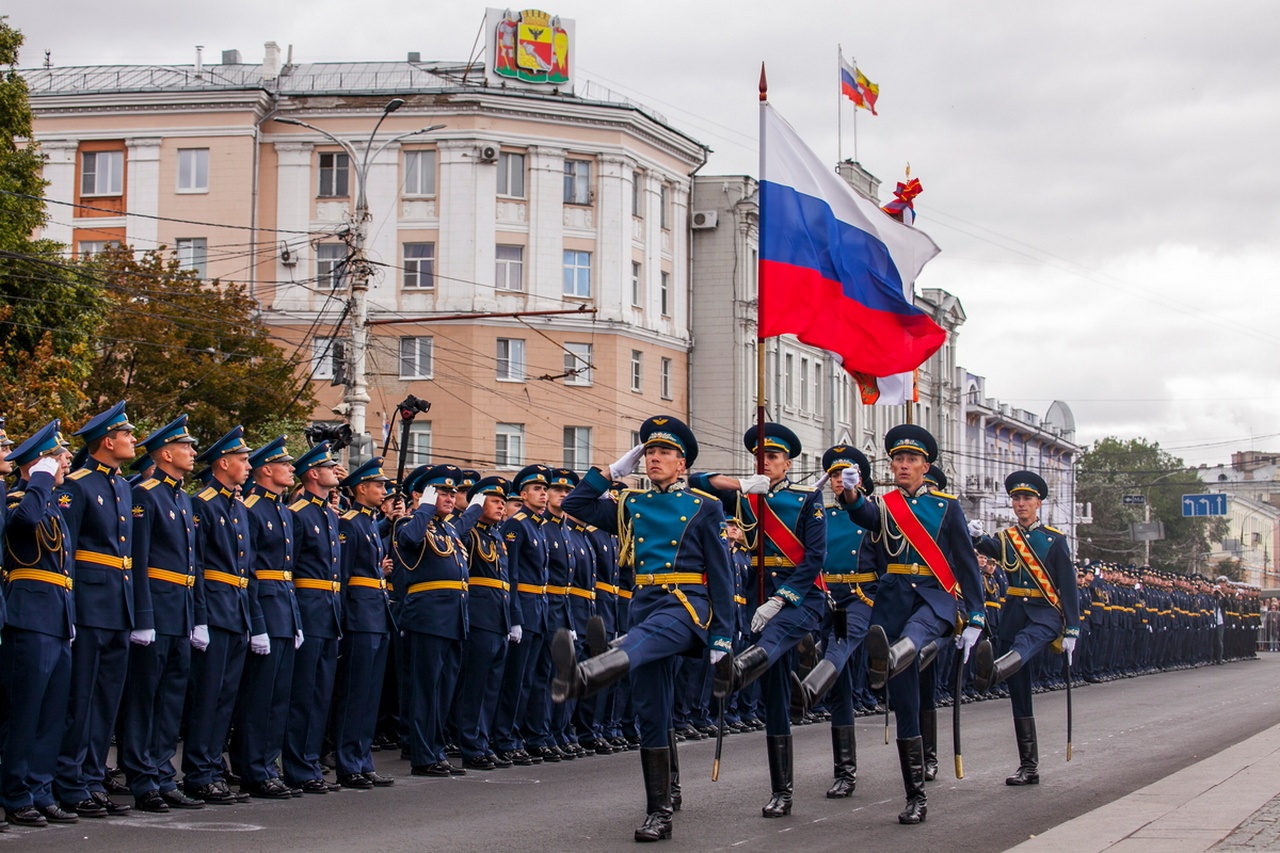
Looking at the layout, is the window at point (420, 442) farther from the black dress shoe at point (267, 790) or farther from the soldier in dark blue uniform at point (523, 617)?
the black dress shoe at point (267, 790)

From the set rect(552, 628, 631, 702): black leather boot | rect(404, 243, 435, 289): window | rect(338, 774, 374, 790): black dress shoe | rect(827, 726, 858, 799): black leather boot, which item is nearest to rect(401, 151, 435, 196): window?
rect(404, 243, 435, 289): window

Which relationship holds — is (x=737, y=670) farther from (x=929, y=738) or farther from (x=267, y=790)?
(x=267, y=790)

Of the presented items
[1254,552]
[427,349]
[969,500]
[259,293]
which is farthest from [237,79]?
[1254,552]

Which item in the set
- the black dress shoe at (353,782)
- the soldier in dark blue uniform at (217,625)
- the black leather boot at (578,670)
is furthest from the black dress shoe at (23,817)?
the black leather boot at (578,670)

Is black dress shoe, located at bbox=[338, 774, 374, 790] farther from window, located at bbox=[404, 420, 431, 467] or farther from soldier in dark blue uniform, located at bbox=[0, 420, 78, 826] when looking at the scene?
window, located at bbox=[404, 420, 431, 467]

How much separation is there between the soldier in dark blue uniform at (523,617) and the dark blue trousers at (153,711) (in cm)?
352

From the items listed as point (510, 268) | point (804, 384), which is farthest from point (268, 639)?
point (804, 384)

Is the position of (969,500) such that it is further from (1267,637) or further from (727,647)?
(727,647)

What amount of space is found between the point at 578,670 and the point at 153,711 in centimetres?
341

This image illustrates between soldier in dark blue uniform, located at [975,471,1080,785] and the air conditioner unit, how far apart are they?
41.8 m

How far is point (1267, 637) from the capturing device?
66.9m

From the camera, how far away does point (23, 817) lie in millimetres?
9859

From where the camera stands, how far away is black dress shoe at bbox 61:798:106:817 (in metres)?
10.3

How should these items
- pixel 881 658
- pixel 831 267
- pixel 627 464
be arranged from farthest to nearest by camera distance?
1. pixel 831 267
2. pixel 627 464
3. pixel 881 658
